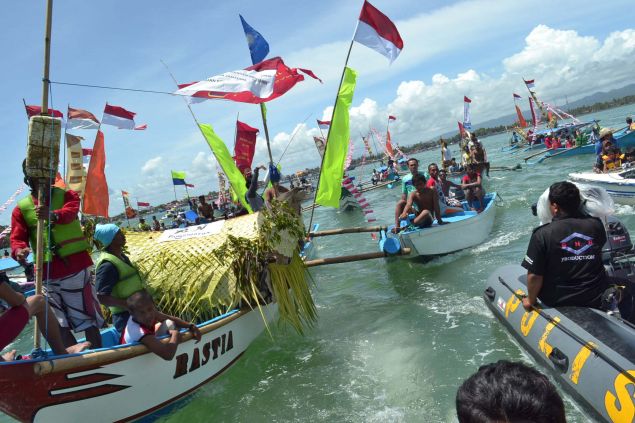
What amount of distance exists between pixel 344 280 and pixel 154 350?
251 inches

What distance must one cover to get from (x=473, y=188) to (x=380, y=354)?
7471mm

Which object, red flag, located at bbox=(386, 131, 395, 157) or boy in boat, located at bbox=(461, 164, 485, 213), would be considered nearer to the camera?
boy in boat, located at bbox=(461, 164, 485, 213)

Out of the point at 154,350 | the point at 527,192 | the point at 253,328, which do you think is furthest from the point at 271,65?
the point at 527,192

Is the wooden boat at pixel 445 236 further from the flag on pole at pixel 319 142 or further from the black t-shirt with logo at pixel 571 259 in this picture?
the flag on pole at pixel 319 142

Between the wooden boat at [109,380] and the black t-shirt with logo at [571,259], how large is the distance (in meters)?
3.57

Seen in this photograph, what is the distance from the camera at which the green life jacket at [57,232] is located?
14.5ft

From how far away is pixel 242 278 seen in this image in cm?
567

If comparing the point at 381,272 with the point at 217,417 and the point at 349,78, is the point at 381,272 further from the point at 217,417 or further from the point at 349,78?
the point at 217,417

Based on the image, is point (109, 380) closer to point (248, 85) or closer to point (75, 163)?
point (248, 85)

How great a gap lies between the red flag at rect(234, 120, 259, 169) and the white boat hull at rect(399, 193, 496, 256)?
191 inches

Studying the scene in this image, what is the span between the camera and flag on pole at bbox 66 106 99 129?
1019cm

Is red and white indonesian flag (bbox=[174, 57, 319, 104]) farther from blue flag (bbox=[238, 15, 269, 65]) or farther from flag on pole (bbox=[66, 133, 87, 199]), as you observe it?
flag on pole (bbox=[66, 133, 87, 199])

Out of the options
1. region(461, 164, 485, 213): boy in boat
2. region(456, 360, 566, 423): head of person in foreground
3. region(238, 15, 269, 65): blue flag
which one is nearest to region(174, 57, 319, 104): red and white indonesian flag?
region(238, 15, 269, 65): blue flag

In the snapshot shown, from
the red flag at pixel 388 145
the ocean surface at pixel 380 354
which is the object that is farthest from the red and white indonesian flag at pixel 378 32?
the red flag at pixel 388 145
